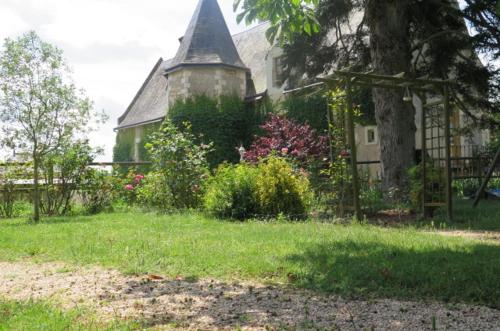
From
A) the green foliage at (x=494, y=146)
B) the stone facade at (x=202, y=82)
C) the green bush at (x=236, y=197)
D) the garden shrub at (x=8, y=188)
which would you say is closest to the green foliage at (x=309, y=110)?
the stone facade at (x=202, y=82)

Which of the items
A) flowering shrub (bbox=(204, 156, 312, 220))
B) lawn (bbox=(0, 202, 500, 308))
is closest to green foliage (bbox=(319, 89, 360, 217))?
flowering shrub (bbox=(204, 156, 312, 220))

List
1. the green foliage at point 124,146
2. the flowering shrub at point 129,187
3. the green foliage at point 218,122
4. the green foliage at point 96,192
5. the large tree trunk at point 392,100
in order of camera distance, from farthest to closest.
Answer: the green foliage at point 124,146, the green foliage at point 218,122, the flowering shrub at point 129,187, the green foliage at point 96,192, the large tree trunk at point 392,100

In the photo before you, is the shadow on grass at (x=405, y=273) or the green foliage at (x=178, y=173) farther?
the green foliage at (x=178, y=173)

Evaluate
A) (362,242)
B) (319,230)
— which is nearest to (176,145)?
(319,230)

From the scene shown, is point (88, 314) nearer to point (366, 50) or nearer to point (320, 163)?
point (320, 163)

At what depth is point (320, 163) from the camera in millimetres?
11461

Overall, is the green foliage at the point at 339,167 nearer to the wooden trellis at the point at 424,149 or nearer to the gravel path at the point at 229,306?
the wooden trellis at the point at 424,149

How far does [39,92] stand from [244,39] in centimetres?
1931

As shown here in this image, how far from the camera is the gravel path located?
3432 mm

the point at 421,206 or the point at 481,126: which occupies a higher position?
the point at 481,126

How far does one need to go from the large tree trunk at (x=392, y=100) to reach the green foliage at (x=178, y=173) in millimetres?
4328

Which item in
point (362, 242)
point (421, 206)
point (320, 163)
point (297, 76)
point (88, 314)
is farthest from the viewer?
point (297, 76)

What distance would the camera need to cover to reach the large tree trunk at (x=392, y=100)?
11773mm

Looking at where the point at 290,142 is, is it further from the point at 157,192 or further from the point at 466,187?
the point at 466,187
